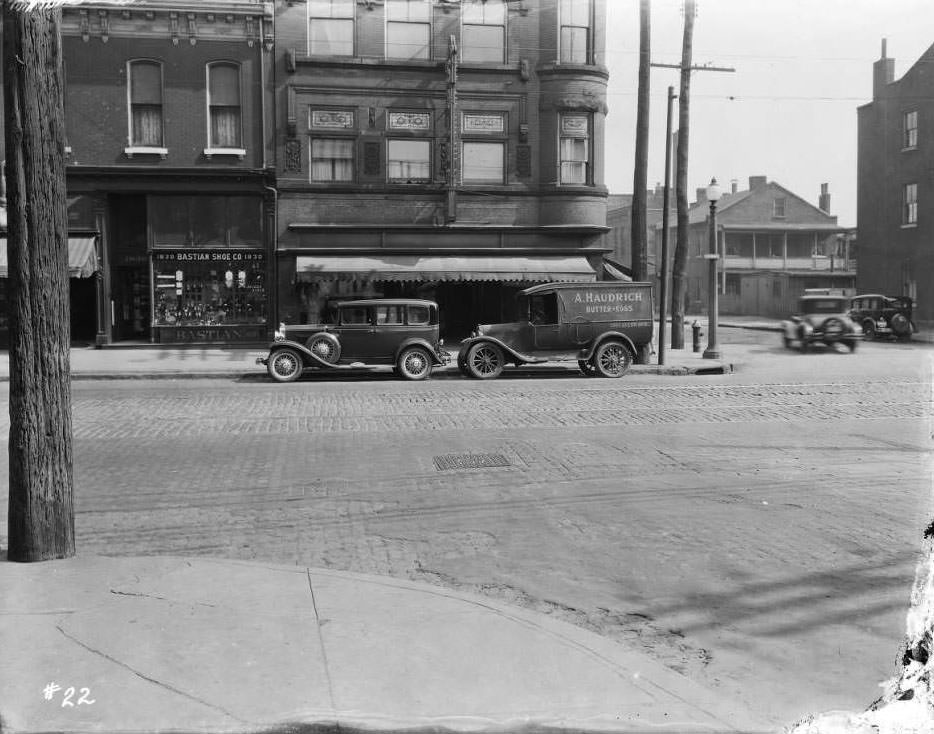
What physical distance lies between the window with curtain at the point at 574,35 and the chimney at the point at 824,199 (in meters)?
25.8

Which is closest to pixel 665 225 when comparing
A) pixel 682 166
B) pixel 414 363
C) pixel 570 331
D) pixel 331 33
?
pixel 570 331

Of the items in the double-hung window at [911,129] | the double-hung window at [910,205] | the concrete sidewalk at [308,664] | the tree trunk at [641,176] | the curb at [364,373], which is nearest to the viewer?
the double-hung window at [911,129]

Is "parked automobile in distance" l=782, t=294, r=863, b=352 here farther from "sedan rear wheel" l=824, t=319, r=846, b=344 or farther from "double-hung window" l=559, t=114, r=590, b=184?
"double-hung window" l=559, t=114, r=590, b=184

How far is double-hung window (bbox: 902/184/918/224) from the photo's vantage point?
376cm

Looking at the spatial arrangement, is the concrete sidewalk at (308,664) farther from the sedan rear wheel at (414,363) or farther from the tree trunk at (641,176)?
the tree trunk at (641,176)

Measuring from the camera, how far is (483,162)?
28484 millimetres

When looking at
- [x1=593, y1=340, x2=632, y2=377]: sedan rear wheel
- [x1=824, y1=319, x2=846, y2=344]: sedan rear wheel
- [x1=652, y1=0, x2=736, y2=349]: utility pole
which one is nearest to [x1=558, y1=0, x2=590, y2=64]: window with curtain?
[x1=652, y1=0, x2=736, y2=349]: utility pole

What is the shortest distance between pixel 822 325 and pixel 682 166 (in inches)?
300

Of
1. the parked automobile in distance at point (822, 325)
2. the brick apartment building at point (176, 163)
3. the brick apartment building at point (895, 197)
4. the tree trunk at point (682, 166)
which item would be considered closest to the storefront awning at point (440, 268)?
the brick apartment building at point (176, 163)

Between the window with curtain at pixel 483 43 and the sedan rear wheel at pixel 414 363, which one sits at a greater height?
the window with curtain at pixel 483 43

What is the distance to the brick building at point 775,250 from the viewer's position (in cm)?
373

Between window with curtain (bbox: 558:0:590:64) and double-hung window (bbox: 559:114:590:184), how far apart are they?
167cm

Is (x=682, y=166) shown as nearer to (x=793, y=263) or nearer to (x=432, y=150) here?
(x=793, y=263)

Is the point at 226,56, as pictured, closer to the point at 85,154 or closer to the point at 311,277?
the point at 85,154
